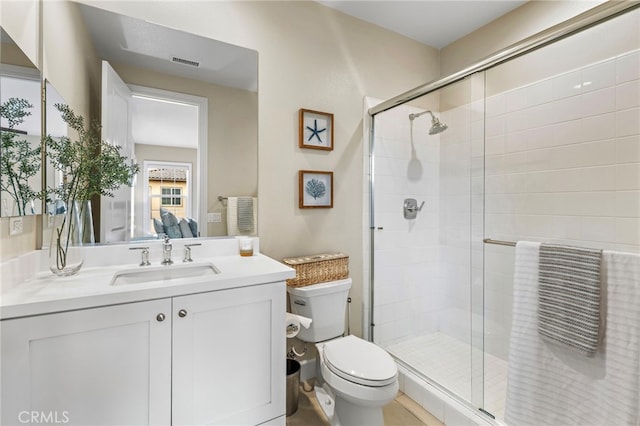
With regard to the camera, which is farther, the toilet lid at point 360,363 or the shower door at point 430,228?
the shower door at point 430,228

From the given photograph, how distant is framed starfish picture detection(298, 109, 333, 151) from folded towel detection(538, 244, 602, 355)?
1382 millimetres

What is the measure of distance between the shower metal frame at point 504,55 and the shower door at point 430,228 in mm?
25

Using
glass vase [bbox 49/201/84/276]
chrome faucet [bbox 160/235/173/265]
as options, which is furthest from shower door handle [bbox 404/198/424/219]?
glass vase [bbox 49/201/84/276]

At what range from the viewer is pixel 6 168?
105 centimetres

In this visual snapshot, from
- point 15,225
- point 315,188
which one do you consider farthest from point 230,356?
point 315,188

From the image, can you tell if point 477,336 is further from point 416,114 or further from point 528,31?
point 528,31

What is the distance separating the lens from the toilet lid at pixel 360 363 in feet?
4.61

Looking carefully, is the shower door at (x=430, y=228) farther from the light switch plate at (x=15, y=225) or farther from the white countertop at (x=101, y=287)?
the light switch plate at (x=15, y=225)

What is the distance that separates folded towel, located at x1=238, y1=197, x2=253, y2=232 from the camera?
6.00 feet

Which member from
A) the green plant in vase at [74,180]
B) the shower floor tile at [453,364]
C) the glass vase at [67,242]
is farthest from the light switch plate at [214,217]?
the shower floor tile at [453,364]

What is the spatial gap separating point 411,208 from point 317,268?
1.00 m

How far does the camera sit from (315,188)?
209 cm

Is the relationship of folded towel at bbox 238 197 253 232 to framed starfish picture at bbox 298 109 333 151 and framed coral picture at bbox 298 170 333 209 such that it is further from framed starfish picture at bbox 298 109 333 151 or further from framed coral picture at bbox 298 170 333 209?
framed starfish picture at bbox 298 109 333 151

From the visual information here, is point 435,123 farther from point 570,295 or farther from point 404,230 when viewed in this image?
point 570,295
